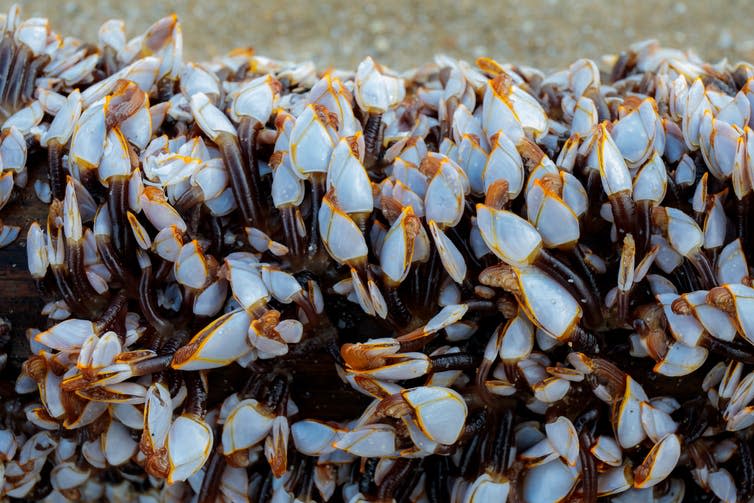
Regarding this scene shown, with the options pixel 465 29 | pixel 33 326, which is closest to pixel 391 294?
pixel 33 326

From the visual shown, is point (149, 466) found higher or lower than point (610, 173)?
lower

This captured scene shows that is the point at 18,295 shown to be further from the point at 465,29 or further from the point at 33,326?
the point at 465,29

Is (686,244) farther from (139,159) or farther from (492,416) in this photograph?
(139,159)

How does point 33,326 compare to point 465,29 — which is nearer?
point 33,326

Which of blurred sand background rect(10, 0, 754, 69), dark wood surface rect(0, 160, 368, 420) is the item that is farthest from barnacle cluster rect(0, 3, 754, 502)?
blurred sand background rect(10, 0, 754, 69)

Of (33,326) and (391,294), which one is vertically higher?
(391,294)

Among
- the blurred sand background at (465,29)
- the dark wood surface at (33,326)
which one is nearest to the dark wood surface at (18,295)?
the dark wood surface at (33,326)

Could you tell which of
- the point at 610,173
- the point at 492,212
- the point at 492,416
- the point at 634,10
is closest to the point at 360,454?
the point at 492,416
